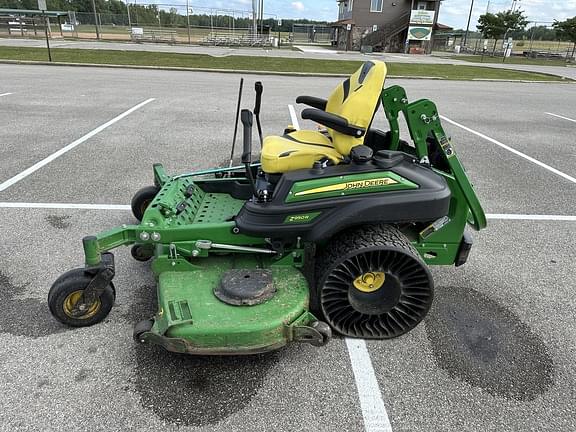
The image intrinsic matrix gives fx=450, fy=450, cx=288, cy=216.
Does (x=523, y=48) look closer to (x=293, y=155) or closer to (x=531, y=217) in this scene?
(x=531, y=217)

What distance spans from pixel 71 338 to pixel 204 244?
924 mm

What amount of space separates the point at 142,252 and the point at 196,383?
1.23 m

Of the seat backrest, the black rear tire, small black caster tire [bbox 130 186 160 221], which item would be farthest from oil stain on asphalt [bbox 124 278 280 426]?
small black caster tire [bbox 130 186 160 221]

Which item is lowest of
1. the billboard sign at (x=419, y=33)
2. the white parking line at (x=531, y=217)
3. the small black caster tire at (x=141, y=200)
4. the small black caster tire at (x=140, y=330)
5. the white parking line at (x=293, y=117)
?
the white parking line at (x=531, y=217)

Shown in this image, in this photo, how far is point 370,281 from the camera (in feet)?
8.61

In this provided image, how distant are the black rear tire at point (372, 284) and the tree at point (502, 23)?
44990 millimetres

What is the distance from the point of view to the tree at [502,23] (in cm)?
4100

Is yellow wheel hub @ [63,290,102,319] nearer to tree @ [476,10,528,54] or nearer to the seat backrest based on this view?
the seat backrest

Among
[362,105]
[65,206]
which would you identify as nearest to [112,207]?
[65,206]

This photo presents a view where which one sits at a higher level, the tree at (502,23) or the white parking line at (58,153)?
the tree at (502,23)

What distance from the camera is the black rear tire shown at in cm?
252

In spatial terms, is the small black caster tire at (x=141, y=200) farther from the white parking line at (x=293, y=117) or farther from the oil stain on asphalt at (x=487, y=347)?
the white parking line at (x=293, y=117)

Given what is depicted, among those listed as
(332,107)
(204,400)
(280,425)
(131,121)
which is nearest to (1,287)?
(204,400)

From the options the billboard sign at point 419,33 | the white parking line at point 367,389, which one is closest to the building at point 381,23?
the billboard sign at point 419,33
